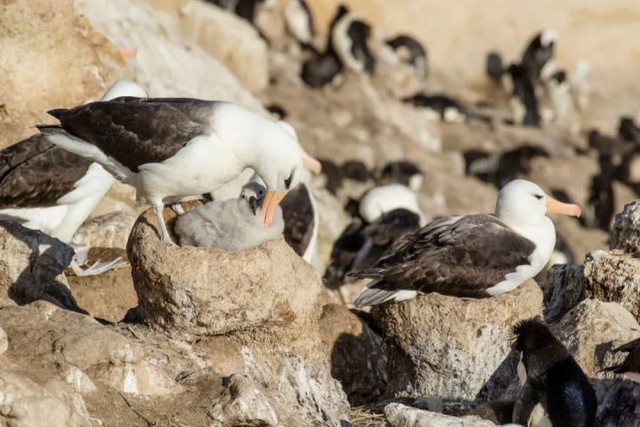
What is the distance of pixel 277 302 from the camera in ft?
30.6

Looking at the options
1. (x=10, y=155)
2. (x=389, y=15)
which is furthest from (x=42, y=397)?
(x=389, y=15)

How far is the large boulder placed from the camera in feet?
29.6

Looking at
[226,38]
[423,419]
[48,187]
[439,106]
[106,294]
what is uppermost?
[423,419]

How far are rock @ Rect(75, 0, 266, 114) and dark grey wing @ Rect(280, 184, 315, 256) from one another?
117 inches

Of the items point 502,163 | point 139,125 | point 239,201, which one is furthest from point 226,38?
point 239,201

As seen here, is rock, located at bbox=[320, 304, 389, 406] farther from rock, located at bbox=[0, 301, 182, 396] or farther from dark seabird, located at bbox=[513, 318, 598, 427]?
rock, located at bbox=[0, 301, 182, 396]

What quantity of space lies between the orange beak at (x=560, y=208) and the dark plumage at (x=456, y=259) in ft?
1.49

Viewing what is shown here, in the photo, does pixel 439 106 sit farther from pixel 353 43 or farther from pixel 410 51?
pixel 353 43

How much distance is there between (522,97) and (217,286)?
78.4 ft

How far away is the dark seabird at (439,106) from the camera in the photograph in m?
29.5

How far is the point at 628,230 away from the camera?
11016mm

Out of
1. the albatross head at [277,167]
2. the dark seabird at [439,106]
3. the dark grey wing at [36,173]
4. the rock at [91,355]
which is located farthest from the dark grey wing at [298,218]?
the dark seabird at [439,106]

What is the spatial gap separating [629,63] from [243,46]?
1243 centimetres

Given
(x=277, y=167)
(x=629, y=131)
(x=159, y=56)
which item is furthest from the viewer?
(x=629, y=131)
